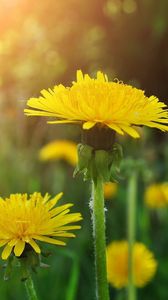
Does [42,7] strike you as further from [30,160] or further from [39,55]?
[30,160]

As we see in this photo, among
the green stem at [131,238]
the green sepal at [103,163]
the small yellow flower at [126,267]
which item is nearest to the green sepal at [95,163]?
the green sepal at [103,163]

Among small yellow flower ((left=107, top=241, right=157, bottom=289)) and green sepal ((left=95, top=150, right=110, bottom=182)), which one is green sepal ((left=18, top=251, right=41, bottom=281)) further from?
small yellow flower ((left=107, top=241, right=157, bottom=289))

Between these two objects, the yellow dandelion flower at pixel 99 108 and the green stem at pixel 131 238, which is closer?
the yellow dandelion flower at pixel 99 108

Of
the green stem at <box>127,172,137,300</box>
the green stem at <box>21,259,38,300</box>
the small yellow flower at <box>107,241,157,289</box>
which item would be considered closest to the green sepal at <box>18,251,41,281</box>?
the green stem at <box>21,259,38,300</box>

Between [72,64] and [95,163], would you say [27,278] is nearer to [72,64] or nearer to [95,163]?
[95,163]

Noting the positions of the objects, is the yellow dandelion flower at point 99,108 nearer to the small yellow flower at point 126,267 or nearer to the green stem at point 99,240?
the green stem at point 99,240
